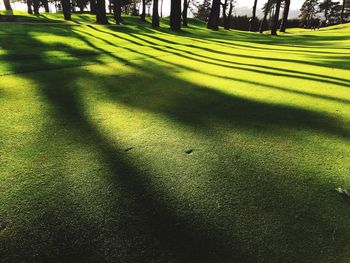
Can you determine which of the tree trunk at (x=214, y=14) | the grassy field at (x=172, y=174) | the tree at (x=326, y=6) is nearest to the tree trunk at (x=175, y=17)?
the tree trunk at (x=214, y=14)

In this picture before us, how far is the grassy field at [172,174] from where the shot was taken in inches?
68.8

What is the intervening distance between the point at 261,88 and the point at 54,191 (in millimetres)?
4136

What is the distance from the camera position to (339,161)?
2.63m

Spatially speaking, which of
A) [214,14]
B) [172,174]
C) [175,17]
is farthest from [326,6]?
[172,174]

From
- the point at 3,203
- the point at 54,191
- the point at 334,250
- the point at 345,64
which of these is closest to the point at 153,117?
the point at 54,191

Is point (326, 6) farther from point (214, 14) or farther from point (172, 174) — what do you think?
point (172, 174)

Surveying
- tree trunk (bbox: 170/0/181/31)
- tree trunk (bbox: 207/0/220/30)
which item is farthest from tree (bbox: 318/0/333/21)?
tree trunk (bbox: 170/0/181/31)

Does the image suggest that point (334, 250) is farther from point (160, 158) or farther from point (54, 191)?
point (54, 191)

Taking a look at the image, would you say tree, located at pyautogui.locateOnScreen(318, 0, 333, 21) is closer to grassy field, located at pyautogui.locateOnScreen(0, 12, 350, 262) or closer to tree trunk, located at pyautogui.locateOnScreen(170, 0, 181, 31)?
tree trunk, located at pyautogui.locateOnScreen(170, 0, 181, 31)

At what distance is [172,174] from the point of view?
→ 95.5 inches

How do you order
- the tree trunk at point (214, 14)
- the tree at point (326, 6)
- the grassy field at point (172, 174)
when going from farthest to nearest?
the tree at point (326, 6) → the tree trunk at point (214, 14) → the grassy field at point (172, 174)

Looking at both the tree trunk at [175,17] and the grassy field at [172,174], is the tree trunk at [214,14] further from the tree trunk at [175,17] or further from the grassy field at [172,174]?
the grassy field at [172,174]

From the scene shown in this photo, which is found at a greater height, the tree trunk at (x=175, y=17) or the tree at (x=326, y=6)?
the tree at (x=326, y=6)

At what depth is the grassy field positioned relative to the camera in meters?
1.75
